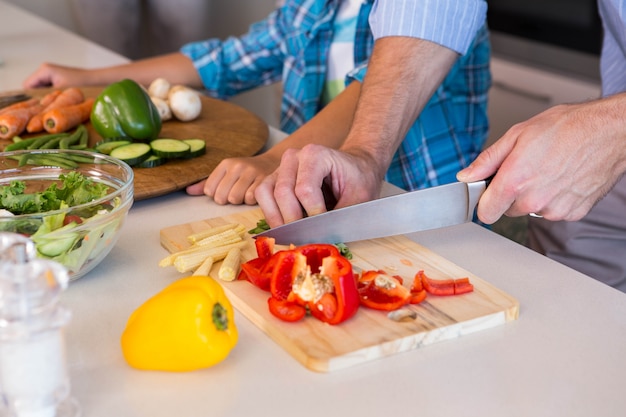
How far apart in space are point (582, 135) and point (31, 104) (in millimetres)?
1142

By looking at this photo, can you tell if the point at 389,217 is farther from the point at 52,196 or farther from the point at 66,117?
the point at 66,117

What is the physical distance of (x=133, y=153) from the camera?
1.46m

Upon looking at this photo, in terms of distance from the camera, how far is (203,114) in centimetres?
181

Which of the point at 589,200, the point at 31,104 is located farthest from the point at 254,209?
the point at 31,104

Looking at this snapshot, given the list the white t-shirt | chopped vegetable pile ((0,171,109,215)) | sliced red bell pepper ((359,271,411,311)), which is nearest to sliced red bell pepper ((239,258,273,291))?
sliced red bell pepper ((359,271,411,311))

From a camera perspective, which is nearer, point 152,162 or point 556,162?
point 556,162

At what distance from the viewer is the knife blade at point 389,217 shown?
1.16m

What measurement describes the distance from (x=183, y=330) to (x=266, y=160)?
685 millimetres

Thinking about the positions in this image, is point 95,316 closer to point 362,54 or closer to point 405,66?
point 405,66

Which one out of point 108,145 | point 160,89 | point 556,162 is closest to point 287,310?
point 556,162

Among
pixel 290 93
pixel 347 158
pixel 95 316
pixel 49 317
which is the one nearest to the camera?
pixel 49 317

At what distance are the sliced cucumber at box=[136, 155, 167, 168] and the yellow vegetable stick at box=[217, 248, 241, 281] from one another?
0.41m

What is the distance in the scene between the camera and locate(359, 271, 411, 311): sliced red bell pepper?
1.00 m

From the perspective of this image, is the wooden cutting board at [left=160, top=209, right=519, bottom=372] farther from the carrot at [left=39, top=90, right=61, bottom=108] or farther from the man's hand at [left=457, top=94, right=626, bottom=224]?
the carrot at [left=39, top=90, right=61, bottom=108]
